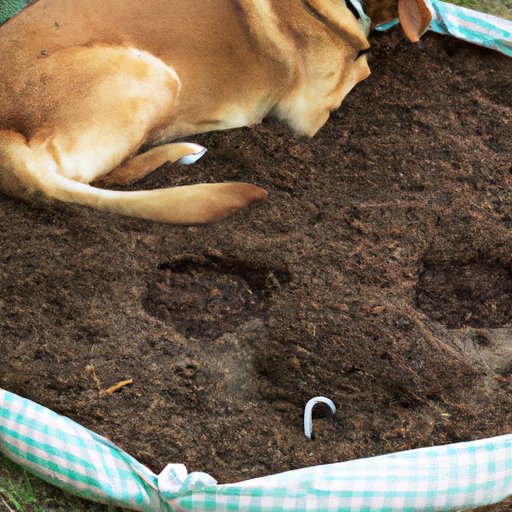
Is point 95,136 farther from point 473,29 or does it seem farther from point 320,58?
point 473,29

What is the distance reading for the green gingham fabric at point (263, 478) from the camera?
1.78 meters

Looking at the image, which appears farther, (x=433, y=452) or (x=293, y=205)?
(x=293, y=205)

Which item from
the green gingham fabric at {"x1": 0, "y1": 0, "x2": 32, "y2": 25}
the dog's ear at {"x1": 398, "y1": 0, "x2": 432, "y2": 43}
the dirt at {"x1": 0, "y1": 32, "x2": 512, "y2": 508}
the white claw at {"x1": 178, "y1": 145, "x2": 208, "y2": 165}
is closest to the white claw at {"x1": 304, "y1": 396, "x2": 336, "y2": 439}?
the dirt at {"x1": 0, "y1": 32, "x2": 512, "y2": 508}

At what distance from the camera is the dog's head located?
2434mm

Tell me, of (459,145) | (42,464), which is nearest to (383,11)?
(459,145)

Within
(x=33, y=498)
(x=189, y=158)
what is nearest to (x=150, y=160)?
(x=189, y=158)

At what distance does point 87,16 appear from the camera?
7.38 feet

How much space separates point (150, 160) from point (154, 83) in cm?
22

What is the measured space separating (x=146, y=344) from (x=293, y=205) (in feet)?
1.94

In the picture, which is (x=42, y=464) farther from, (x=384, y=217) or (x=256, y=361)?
(x=384, y=217)

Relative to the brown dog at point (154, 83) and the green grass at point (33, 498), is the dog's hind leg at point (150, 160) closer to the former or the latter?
the brown dog at point (154, 83)

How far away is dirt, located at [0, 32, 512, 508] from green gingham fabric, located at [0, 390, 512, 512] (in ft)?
0.30

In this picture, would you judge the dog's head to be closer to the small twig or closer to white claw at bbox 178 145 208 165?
white claw at bbox 178 145 208 165

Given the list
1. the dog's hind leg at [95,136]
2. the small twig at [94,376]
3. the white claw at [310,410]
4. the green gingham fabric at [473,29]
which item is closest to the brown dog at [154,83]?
the dog's hind leg at [95,136]
